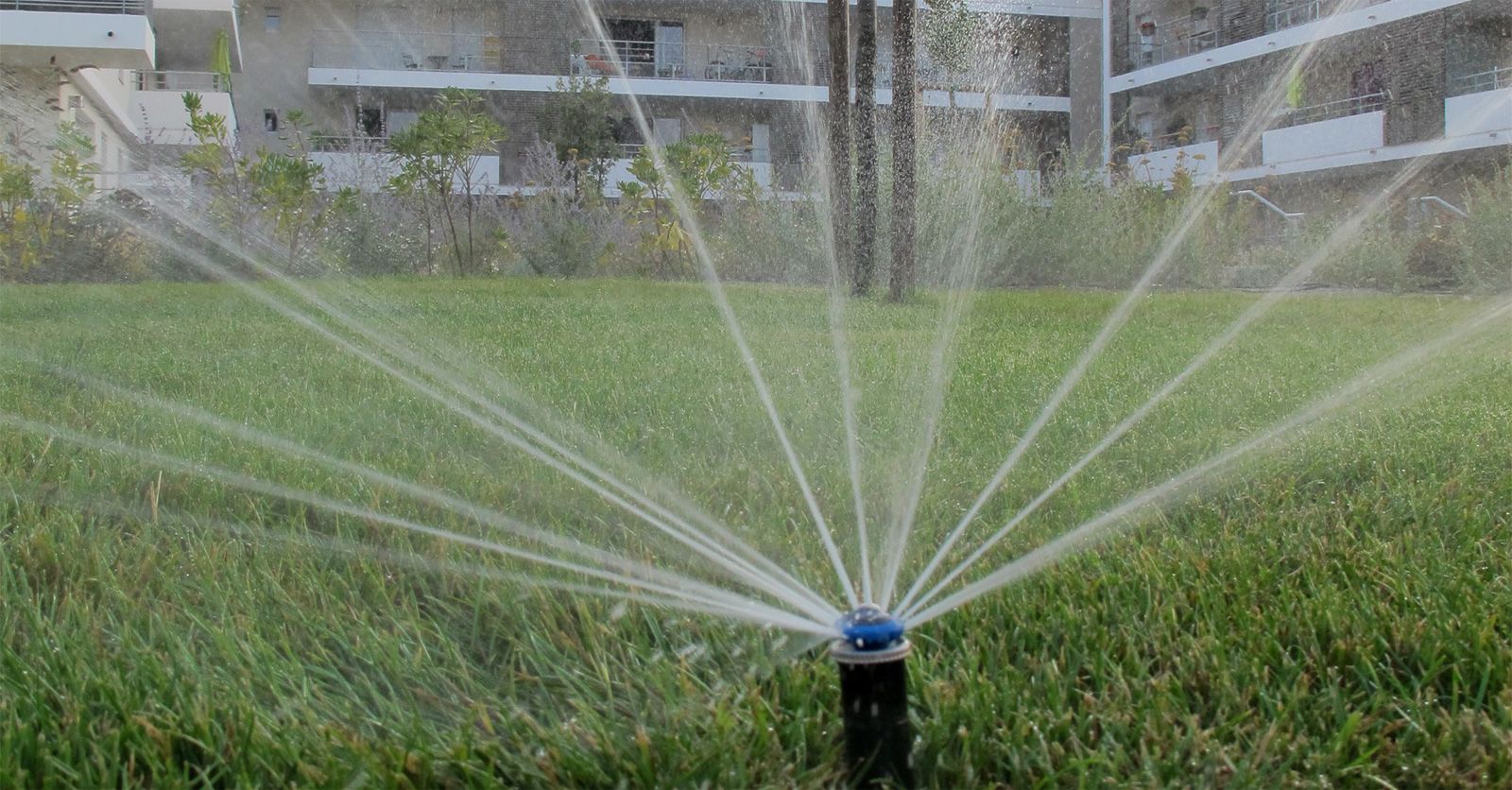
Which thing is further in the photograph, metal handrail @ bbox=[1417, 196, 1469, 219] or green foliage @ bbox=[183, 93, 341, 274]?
metal handrail @ bbox=[1417, 196, 1469, 219]

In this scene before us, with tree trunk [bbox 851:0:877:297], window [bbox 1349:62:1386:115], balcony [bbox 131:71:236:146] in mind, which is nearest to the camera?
tree trunk [bbox 851:0:877:297]

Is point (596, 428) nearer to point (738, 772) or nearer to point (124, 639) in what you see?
point (124, 639)

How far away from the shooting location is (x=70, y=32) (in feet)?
48.4

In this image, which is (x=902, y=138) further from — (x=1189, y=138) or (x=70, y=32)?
(x=1189, y=138)

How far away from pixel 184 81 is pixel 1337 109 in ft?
61.0

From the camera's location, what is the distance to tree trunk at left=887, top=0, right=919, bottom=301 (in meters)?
7.58

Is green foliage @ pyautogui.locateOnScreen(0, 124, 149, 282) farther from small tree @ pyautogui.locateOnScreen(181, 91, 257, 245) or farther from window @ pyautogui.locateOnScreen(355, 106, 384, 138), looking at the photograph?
window @ pyautogui.locateOnScreen(355, 106, 384, 138)

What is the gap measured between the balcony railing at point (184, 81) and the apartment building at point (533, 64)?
1090 mm

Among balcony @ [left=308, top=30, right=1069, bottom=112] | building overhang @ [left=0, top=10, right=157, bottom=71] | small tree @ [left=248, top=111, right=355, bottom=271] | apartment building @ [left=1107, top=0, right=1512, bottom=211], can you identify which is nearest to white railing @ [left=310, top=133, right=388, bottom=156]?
balcony @ [left=308, top=30, right=1069, bottom=112]

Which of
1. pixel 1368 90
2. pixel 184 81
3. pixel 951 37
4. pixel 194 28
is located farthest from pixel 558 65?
pixel 1368 90

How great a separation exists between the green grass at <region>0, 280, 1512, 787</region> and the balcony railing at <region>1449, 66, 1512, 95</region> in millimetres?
17421

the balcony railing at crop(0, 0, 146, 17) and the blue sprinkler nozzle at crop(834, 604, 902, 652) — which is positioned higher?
the balcony railing at crop(0, 0, 146, 17)

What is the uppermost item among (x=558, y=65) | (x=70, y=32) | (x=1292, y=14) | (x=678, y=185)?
(x=1292, y=14)

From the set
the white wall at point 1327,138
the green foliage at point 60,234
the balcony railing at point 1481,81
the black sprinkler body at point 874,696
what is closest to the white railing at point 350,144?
the green foliage at point 60,234
